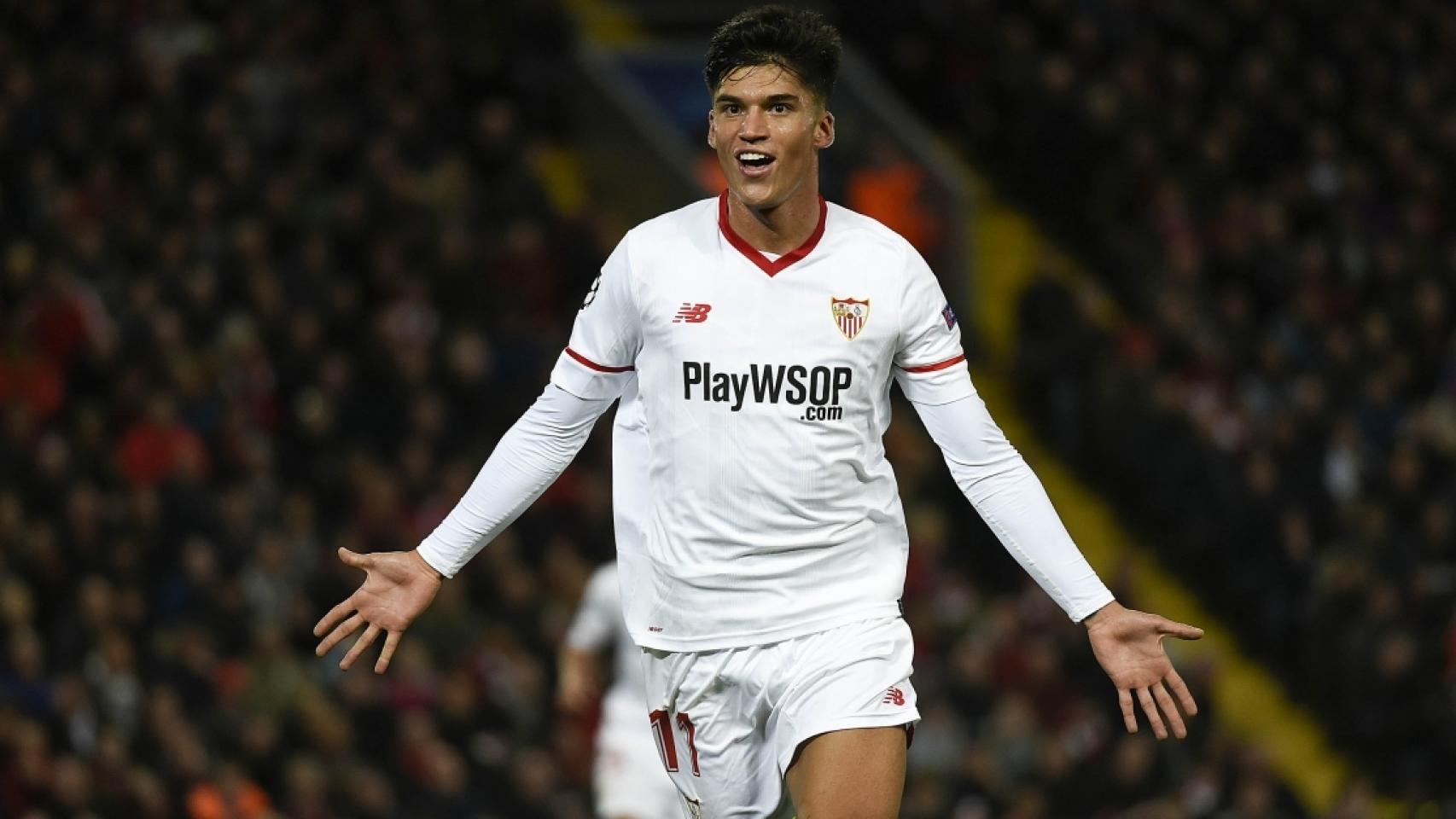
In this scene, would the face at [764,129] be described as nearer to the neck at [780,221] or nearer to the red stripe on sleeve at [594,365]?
the neck at [780,221]

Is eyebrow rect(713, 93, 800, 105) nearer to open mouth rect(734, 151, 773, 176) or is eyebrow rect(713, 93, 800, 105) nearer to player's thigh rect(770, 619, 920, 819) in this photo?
open mouth rect(734, 151, 773, 176)

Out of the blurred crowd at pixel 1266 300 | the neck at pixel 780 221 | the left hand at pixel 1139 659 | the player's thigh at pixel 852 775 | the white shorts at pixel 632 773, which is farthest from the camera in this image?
the blurred crowd at pixel 1266 300

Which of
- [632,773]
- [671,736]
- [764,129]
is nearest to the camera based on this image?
[764,129]

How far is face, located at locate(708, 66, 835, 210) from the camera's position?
5.63 metres

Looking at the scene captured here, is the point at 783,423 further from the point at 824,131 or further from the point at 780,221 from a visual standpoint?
the point at 824,131

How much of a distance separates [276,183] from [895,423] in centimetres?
452

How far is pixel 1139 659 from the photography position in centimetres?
567

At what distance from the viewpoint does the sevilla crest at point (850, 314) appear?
18.7ft

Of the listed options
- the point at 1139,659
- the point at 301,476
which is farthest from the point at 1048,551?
the point at 301,476

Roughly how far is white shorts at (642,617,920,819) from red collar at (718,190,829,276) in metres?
0.96

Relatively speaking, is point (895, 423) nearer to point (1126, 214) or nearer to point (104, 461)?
point (1126, 214)

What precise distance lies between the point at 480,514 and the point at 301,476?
778 centimetres

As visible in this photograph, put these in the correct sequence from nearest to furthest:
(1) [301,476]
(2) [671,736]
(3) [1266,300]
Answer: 1. (2) [671,736]
2. (1) [301,476]
3. (3) [1266,300]

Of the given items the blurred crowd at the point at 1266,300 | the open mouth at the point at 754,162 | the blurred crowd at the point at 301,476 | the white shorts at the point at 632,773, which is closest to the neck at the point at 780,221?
the open mouth at the point at 754,162
